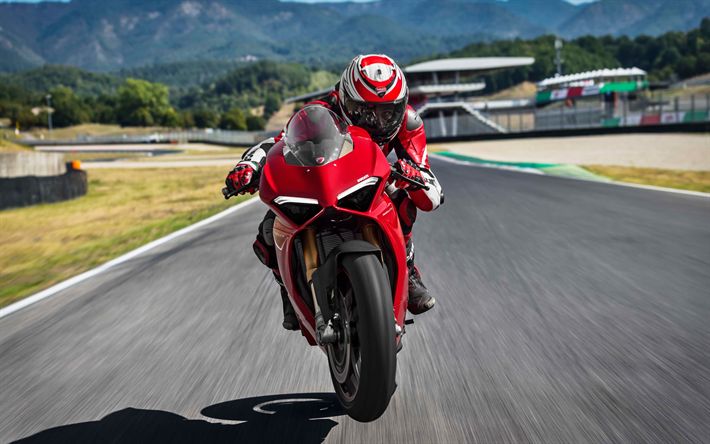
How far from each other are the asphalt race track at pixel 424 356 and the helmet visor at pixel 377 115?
4.24ft

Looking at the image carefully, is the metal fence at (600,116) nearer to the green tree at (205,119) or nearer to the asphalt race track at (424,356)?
the asphalt race track at (424,356)

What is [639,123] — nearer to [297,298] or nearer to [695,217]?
[695,217]

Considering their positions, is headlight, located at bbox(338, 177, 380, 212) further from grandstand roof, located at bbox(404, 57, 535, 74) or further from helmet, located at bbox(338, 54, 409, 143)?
grandstand roof, located at bbox(404, 57, 535, 74)

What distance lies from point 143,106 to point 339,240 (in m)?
176

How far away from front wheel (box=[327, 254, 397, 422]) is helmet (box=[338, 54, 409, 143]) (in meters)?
0.98

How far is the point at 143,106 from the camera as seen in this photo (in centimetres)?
17138

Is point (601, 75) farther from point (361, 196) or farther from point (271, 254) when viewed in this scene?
point (361, 196)

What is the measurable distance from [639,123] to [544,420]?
4657 centimetres

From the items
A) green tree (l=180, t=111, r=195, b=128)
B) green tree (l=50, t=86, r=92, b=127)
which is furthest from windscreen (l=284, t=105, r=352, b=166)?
green tree (l=180, t=111, r=195, b=128)

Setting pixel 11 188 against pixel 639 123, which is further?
pixel 639 123

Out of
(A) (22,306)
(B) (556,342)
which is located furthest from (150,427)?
(A) (22,306)

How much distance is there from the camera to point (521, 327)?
4.89 metres

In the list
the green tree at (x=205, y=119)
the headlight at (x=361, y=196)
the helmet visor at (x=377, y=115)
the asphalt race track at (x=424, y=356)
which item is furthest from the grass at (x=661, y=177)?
the green tree at (x=205, y=119)

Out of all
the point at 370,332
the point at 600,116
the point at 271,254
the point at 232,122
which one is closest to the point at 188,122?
the point at 232,122
